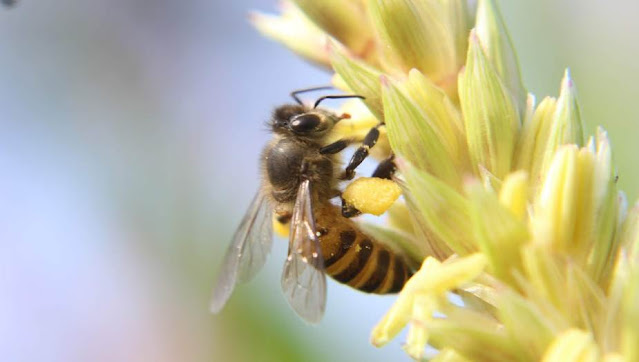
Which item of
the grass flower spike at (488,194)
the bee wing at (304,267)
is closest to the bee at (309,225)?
the bee wing at (304,267)

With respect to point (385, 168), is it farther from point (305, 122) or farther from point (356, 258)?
point (305, 122)

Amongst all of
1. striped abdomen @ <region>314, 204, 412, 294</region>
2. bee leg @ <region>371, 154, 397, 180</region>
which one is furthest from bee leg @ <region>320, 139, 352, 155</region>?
bee leg @ <region>371, 154, 397, 180</region>

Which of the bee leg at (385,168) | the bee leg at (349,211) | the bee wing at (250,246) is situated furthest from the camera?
the bee wing at (250,246)

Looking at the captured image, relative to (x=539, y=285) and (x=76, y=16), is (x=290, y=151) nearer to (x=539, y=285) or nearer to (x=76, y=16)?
(x=539, y=285)

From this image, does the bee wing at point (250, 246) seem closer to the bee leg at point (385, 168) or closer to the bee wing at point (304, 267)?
the bee wing at point (304, 267)

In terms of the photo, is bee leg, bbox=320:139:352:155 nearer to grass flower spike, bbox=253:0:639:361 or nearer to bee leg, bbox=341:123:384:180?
bee leg, bbox=341:123:384:180

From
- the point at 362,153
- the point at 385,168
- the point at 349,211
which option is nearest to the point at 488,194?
the point at 385,168
